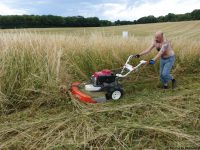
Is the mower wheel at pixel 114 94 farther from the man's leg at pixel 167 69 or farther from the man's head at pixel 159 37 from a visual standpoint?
the man's head at pixel 159 37

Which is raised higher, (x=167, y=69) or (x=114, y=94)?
(x=167, y=69)

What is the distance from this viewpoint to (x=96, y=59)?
6.30 m

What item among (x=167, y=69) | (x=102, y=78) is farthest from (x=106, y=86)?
(x=167, y=69)

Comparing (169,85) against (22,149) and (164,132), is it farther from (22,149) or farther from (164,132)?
(22,149)

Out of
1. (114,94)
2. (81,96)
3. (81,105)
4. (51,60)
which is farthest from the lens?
(51,60)

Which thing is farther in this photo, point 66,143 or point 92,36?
point 92,36

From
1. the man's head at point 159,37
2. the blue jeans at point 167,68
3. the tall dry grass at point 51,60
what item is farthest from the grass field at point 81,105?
the man's head at point 159,37

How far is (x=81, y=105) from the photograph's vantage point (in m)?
4.32

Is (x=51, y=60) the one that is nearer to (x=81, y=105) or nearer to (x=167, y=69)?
(x=81, y=105)

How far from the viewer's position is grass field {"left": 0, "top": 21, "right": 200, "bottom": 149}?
3.21m

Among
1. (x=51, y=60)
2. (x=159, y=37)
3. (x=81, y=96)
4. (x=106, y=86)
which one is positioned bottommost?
(x=81, y=96)

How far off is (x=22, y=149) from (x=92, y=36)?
466cm

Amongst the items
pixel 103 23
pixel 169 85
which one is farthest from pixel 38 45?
pixel 103 23

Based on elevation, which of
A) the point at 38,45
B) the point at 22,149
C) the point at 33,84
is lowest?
the point at 22,149
